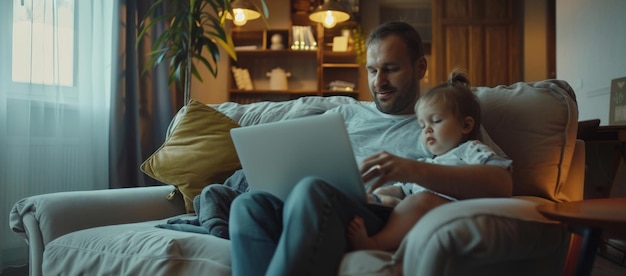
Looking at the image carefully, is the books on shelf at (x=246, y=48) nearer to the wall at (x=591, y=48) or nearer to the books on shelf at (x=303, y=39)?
the books on shelf at (x=303, y=39)

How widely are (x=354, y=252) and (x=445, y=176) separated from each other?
0.26m

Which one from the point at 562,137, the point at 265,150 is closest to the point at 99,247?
the point at 265,150

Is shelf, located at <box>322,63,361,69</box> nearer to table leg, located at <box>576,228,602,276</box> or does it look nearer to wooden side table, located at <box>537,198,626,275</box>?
wooden side table, located at <box>537,198,626,275</box>

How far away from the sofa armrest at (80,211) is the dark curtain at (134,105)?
4.42 feet

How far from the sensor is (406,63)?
1510 millimetres

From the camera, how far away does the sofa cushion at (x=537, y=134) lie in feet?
4.60

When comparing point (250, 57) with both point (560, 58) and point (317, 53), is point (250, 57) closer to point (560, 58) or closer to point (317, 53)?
point (317, 53)

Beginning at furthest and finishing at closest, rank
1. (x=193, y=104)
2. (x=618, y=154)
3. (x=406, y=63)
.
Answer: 1. (x=618, y=154)
2. (x=193, y=104)
3. (x=406, y=63)

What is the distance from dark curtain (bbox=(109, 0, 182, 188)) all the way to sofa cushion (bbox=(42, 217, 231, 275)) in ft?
5.28

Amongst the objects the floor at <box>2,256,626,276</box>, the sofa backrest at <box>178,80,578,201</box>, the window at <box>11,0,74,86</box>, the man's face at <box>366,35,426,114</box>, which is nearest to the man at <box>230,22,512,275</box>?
the man's face at <box>366,35,426,114</box>

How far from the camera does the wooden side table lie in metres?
0.90

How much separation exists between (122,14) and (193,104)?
1495 millimetres

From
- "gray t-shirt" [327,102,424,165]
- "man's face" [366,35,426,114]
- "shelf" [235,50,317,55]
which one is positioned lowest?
"gray t-shirt" [327,102,424,165]

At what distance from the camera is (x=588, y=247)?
1021 millimetres
